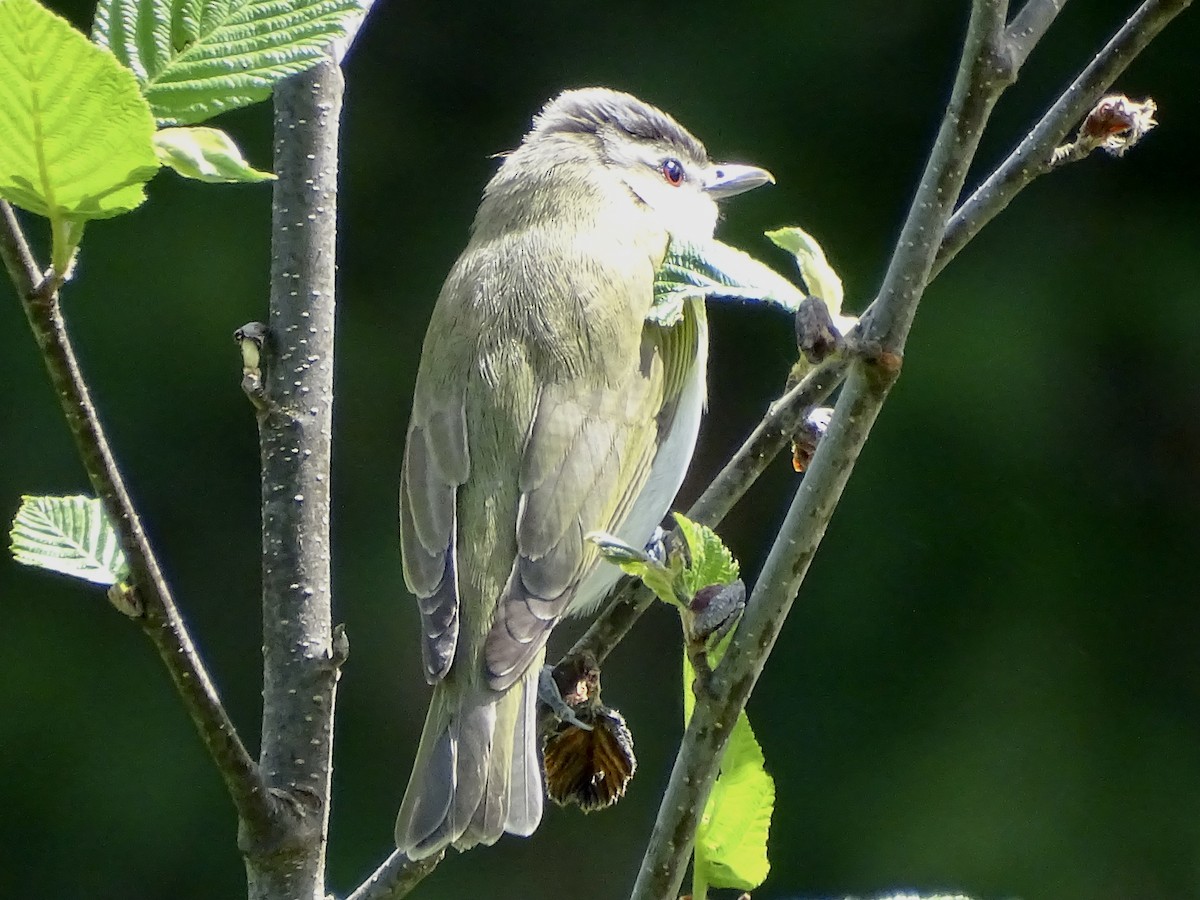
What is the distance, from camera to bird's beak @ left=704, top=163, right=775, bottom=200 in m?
2.53

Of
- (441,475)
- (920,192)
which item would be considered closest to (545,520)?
(441,475)

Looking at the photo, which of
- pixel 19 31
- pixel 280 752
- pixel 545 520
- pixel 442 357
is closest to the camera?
pixel 19 31

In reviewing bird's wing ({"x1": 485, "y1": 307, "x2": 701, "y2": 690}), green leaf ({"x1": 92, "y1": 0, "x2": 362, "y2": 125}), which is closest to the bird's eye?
bird's wing ({"x1": 485, "y1": 307, "x2": 701, "y2": 690})

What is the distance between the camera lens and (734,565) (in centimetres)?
85

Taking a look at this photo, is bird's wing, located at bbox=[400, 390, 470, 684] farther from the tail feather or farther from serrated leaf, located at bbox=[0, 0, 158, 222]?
serrated leaf, located at bbox=[0, 0, 158, 222]

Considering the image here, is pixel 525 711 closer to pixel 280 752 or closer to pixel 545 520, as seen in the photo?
pixel 545 520

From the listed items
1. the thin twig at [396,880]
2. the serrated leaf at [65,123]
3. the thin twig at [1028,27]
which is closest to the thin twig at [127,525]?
the serrated leaf at [65,123]

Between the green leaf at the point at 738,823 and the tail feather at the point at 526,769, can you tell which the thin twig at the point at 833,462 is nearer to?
the green leaf at the point at 738,823

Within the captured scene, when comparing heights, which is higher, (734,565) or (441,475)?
(734,565)

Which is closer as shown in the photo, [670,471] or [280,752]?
[280,752]

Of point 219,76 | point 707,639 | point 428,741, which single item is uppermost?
point 219,76

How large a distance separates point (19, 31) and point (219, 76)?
11 centimetres

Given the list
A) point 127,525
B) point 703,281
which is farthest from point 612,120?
point 127,525

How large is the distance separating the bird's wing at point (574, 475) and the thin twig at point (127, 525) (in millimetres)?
622
